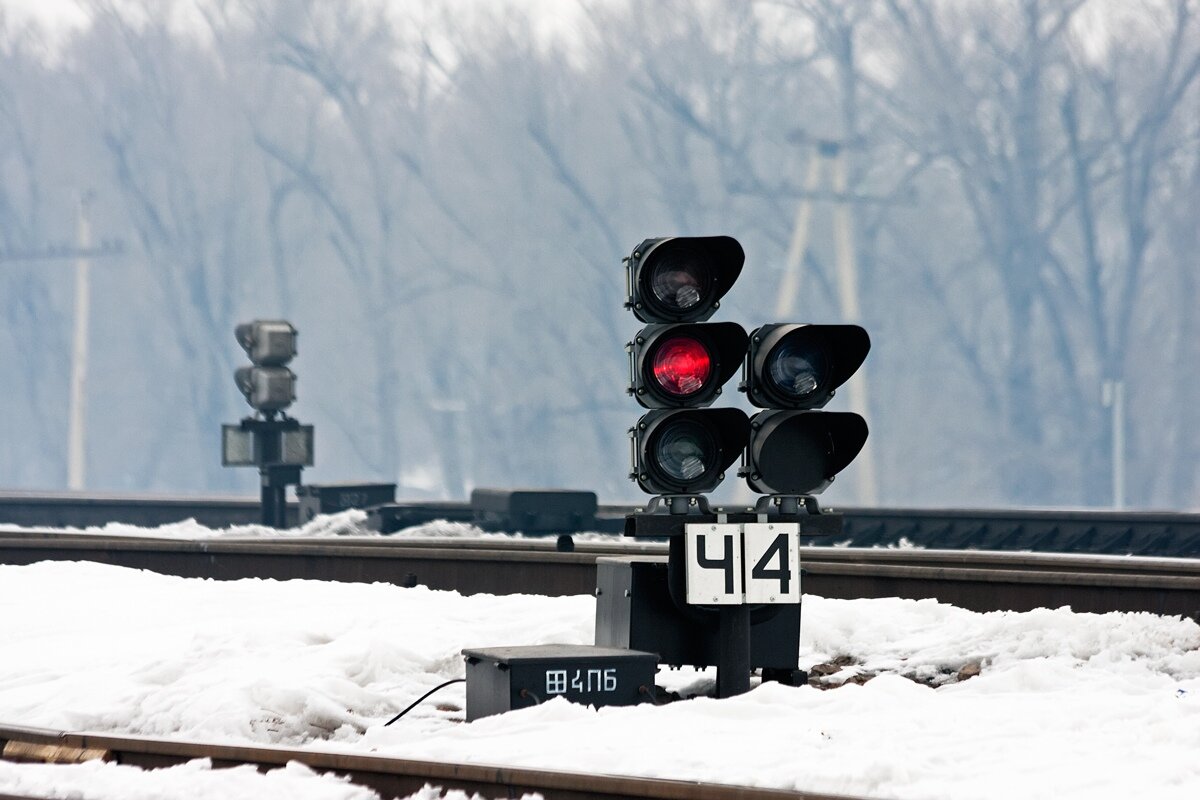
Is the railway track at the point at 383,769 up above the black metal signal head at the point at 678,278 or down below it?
below

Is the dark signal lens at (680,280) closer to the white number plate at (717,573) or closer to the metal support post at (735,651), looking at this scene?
the white number plate at (717,573)

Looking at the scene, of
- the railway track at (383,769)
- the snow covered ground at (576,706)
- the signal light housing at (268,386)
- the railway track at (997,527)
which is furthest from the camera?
the signal light housing at (268,386)

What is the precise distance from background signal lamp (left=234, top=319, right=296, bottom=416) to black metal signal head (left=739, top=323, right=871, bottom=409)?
1554 cm

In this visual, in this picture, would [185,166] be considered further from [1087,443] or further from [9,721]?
[9,721]

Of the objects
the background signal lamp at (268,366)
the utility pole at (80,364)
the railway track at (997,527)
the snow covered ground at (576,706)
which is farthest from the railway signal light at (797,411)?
the utility pole at (80,364)

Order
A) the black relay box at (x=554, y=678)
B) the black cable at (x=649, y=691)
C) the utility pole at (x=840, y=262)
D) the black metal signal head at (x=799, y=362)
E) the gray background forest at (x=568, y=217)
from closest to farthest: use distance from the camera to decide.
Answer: the black relay box at (x=554, y=678) < the black cable at (x=649, y=691) < the black metal signal head at (x=799, y=362) < the utility pole at (x=840, y=262) < the gray background forest at (x=568, y=217)

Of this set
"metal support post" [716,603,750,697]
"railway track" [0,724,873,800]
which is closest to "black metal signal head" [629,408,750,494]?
"metal support post" [716,603,750,697]

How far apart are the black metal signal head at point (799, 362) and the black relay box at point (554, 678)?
155cm

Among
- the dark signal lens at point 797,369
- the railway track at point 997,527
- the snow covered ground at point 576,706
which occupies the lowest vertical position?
the railway track at point 997,527

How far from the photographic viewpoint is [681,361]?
358 inches

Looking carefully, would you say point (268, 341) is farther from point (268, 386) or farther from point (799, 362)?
point (799, 362)

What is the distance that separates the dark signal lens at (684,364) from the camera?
9078mm

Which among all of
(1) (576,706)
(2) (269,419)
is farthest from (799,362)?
(2) (269,419)

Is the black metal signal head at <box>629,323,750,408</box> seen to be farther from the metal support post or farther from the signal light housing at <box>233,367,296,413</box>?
the signal light housing at <box>233,367,296,413</box>
